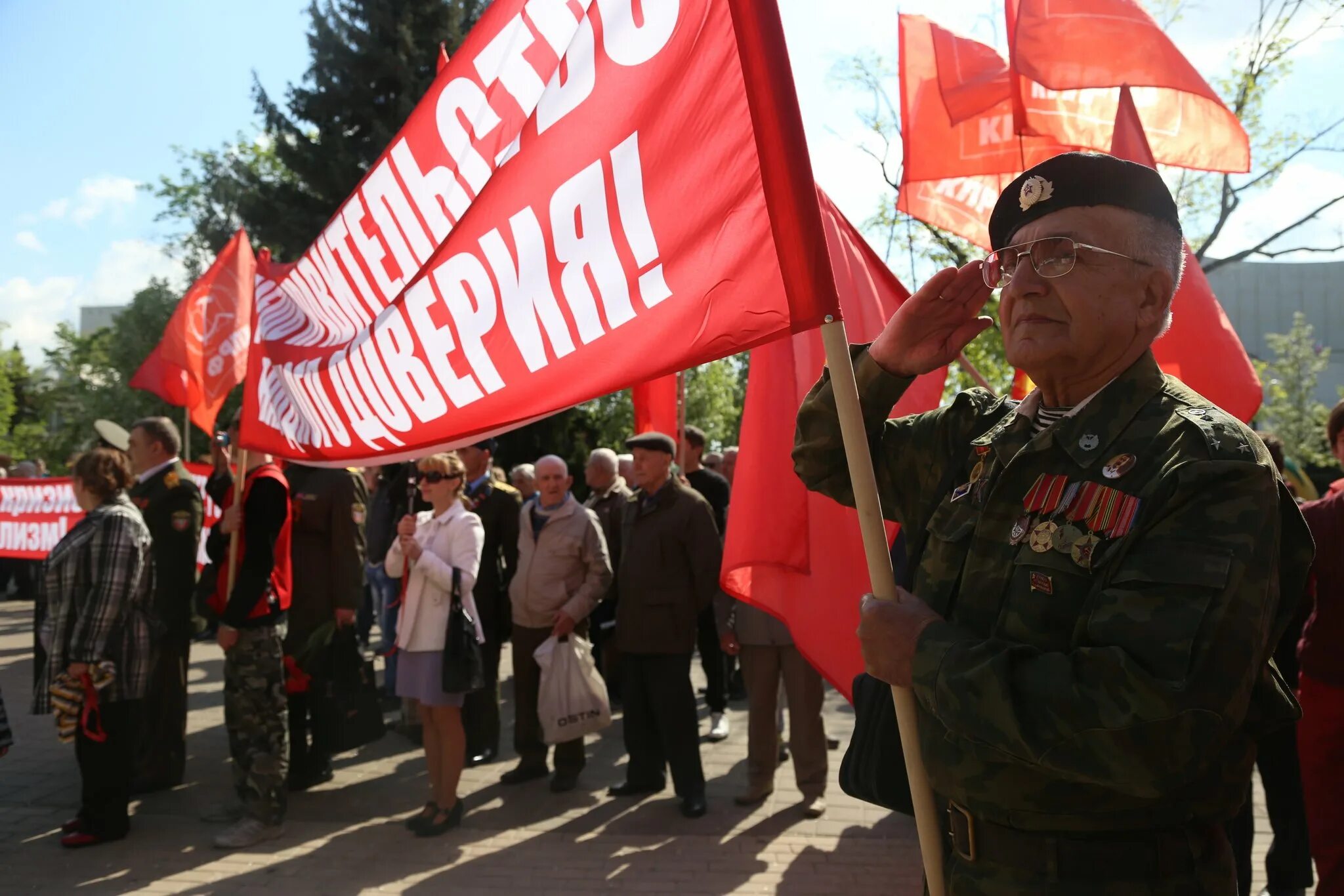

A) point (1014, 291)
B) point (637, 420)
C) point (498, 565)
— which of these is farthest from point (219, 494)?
point (1014, 291)

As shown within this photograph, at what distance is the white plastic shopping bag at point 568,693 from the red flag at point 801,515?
2.86m

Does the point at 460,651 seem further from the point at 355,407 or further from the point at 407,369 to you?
the point at 407,369

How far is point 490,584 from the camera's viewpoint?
25.1 feet

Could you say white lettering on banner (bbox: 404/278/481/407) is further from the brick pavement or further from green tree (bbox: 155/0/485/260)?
green tree (bbox: 155/0/485/260)

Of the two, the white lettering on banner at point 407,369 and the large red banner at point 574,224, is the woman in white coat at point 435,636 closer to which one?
the large red banner at point 574,224

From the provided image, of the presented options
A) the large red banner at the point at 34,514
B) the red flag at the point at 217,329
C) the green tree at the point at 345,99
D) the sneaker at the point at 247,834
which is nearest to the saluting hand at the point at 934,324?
Answer: the sneaker at the point at 247,834

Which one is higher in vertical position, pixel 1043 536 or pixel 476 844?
pixel 1043 536

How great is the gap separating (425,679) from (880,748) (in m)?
4.06

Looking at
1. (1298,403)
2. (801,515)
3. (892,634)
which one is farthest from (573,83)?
(1298,403)

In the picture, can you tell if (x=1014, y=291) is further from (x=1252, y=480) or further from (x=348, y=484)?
(x=348, y=484)

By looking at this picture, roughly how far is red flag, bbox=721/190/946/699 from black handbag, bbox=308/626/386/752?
12.7 feet

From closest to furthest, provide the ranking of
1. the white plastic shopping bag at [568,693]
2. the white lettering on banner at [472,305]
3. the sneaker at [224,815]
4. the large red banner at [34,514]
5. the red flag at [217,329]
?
the white lettering on banner at [472,305] < the sneaker at [224,815] < the white plastic shopping bag at [568,693] < the red flag at [217,329] < the large red banner at [34,514]

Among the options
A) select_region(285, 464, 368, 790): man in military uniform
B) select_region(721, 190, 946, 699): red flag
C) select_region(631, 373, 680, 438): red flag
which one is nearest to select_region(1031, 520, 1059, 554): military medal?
select_region(721, 190, 946, 699): red flag

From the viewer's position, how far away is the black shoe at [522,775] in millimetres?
6931
